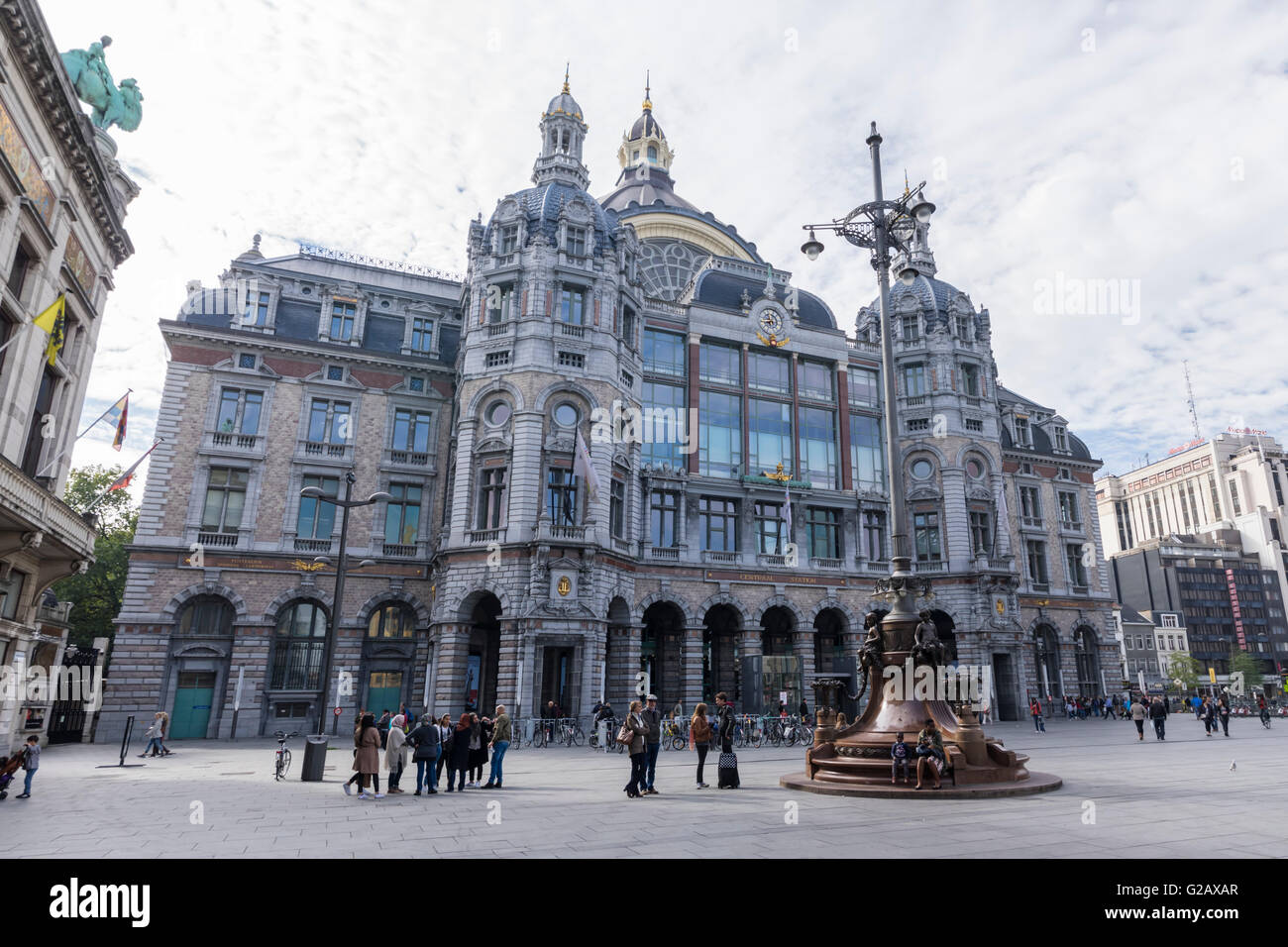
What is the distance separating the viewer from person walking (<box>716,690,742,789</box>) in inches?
635

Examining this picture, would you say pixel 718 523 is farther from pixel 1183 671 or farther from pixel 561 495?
pixel 1183 671

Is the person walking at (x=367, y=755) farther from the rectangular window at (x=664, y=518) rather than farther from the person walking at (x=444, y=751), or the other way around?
the rectangular window at (x=664, y=518)

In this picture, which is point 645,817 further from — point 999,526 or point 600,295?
point 999,526

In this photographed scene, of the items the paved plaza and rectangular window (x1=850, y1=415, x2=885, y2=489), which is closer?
the paved plaza

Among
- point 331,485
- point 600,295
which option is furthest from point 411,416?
point 600,295

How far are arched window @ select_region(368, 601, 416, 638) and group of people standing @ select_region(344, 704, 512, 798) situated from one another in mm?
19925

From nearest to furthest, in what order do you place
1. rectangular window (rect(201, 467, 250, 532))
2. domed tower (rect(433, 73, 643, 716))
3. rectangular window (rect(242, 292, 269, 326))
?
domed tower (rect(433, 73, 643, 716))
rectangular window (rect(201, 467, 250, 532))
rectangular window (rect(242, 292, 269, 326))

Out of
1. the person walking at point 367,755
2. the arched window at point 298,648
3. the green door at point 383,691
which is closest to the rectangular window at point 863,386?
the green door at point 383,691

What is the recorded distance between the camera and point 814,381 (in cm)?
4753

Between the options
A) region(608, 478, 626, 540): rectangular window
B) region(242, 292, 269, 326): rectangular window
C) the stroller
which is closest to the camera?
the stroller

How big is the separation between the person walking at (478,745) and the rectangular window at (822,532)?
96.1 feet

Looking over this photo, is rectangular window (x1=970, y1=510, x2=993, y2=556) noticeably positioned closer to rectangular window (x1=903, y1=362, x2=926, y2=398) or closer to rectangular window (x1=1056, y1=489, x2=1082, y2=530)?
rectangular window (x1=903, y1=362, x2=926, y2=398)

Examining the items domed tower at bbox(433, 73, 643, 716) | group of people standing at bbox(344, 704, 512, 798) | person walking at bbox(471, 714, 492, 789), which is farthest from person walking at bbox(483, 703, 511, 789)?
domed tower at bbox(433, 73, 643, 716)

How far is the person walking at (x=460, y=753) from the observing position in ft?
54.6
